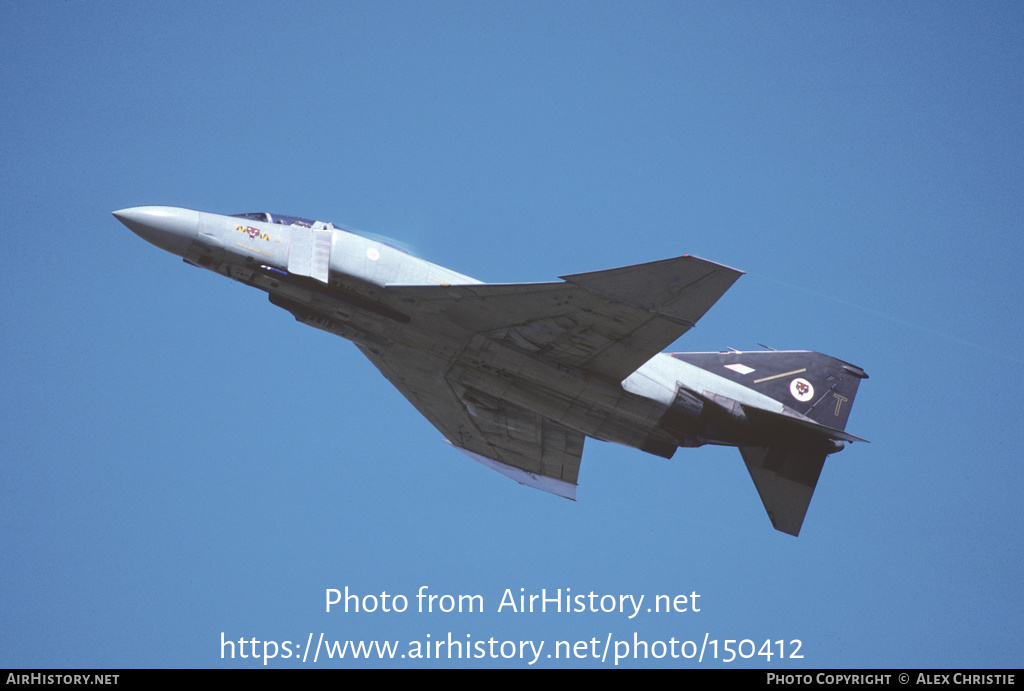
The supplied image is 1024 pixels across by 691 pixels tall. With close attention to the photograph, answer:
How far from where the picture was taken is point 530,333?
17531 millimetres

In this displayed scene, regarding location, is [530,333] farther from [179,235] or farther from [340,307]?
[179,235]

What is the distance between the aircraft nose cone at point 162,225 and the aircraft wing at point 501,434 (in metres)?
4.81

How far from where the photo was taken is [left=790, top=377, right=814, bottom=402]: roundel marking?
66.2 feet

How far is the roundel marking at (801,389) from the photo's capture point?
20172 mm

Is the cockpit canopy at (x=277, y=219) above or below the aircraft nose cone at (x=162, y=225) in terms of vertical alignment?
above

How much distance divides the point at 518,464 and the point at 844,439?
7617 millimetres

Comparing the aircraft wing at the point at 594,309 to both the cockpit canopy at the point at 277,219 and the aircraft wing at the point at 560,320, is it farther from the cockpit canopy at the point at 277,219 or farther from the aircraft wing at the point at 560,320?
the cockpit canopy at the point at 277,219

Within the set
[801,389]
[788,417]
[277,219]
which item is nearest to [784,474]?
[788,417]

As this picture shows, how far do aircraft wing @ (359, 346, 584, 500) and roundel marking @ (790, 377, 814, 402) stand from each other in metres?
4.95

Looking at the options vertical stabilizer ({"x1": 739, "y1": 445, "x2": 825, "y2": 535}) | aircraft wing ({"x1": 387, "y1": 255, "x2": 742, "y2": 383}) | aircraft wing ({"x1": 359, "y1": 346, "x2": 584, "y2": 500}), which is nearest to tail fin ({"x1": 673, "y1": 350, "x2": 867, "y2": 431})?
vertical stabilizer ({"x1": 739, "y1": 445, "x2": 825, "y2": 535})

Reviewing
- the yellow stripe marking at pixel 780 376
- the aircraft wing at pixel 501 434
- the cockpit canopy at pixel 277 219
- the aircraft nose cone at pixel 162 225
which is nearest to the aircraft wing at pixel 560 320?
the aircraft wing at pixel 501 434
